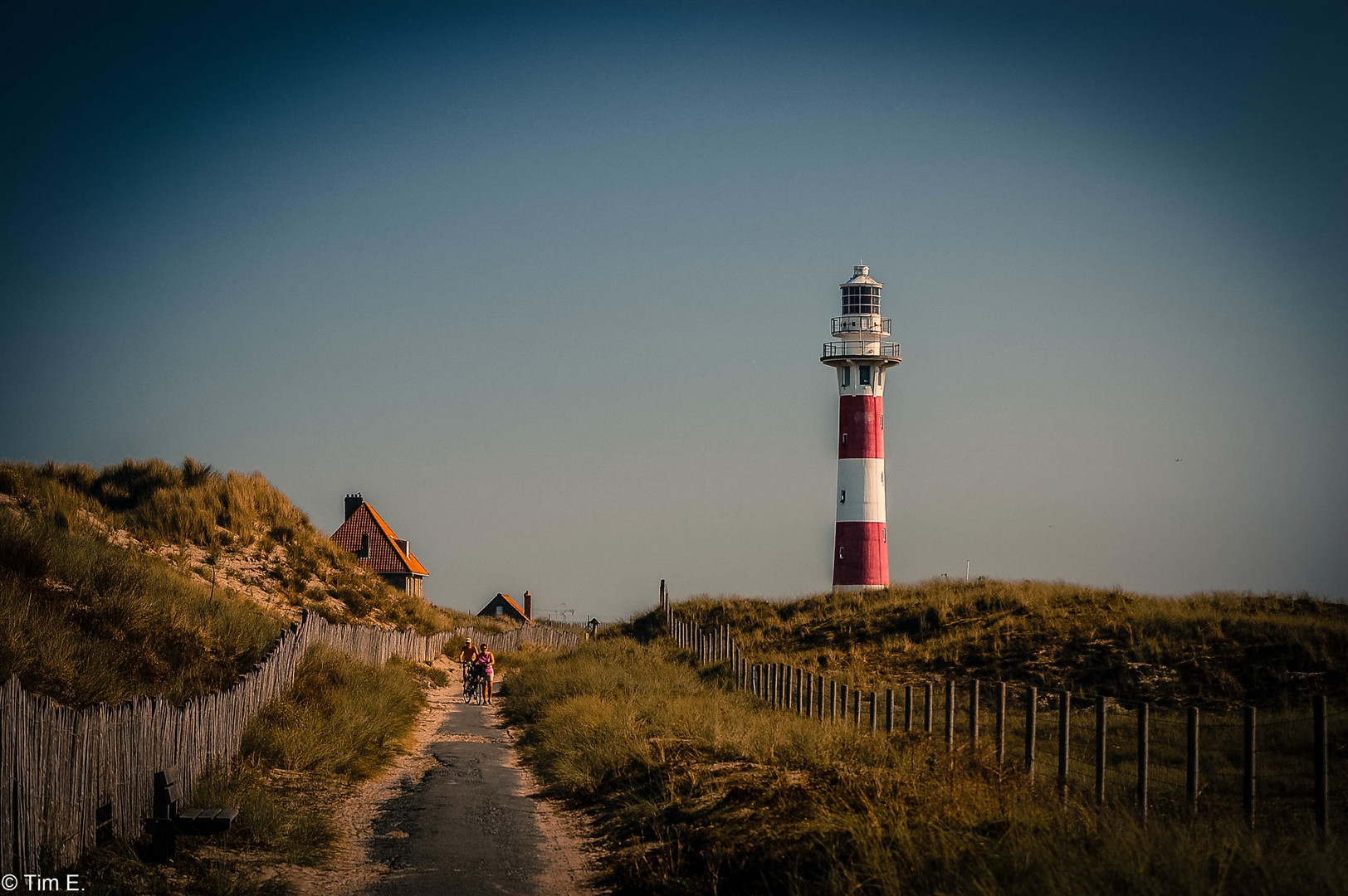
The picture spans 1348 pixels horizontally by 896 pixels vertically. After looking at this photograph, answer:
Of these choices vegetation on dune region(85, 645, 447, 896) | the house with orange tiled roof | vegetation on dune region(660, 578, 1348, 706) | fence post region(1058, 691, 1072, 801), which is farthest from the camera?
the house with orange tiled roof

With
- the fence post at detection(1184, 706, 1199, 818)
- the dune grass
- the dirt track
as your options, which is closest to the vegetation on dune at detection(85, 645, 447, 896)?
the dirt track

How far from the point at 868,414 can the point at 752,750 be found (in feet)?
111

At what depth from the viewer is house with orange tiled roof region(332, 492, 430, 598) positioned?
6350cm

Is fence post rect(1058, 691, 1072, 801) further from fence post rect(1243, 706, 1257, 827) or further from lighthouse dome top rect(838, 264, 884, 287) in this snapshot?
lighthouse dome top rect(838, 264, 884, 287)

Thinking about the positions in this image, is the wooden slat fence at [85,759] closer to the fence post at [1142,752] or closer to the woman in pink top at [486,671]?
the fence post at [1142,752]

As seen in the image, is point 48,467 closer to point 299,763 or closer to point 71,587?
point 71,587

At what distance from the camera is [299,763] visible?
14812 millimetres

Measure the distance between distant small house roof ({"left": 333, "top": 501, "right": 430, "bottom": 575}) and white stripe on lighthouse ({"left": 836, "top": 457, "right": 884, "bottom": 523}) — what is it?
28.9 metres

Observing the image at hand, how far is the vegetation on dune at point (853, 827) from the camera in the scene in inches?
263

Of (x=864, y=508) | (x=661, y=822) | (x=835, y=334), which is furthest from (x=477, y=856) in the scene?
(x=835, y=334)

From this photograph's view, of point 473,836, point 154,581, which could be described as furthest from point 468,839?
point 154,581

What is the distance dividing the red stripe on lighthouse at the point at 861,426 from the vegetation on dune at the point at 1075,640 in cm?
555

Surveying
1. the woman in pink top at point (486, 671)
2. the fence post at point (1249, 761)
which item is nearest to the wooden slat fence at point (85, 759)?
the fence post at point (1249, 761)

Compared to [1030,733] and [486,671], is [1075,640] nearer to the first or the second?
[486,671]
